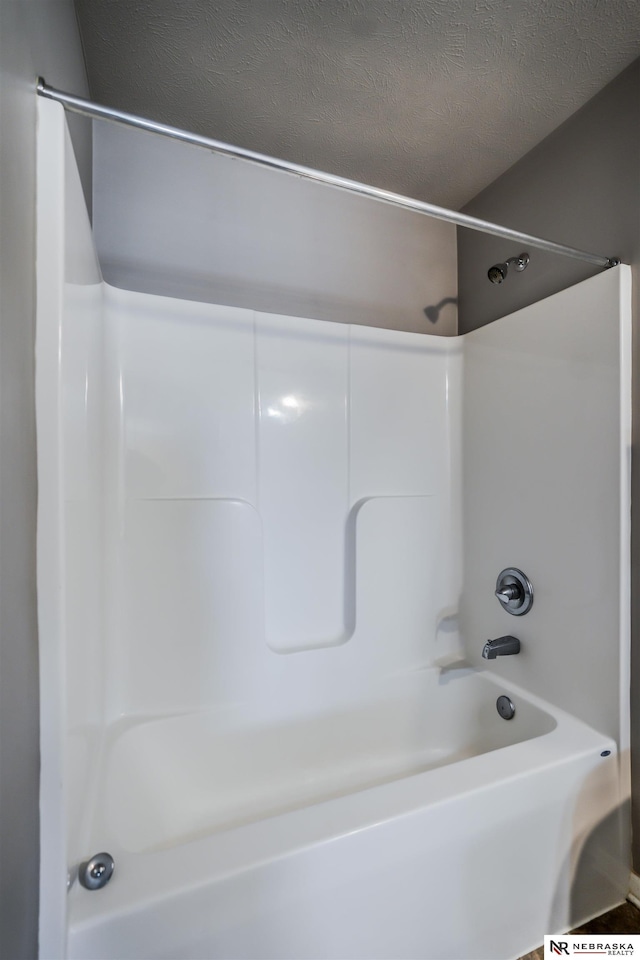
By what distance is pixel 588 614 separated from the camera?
1.32 m

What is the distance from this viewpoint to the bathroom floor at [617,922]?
1171 millimetres

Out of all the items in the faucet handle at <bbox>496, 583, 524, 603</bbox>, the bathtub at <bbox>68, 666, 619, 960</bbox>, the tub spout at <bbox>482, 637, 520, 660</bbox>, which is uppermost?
the faucet handle at <bbox>496, 583, 524, 603</bbox>

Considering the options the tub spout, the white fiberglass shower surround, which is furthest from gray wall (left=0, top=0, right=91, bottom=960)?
the tub spout

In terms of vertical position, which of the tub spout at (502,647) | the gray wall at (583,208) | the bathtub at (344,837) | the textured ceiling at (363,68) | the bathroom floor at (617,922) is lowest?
the bathroom floor at (617,922)

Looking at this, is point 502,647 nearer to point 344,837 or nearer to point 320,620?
point 320,620

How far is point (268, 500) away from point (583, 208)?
4.71 feet

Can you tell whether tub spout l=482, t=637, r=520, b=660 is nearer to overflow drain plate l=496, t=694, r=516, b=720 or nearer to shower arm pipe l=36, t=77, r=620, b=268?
overflow drain plate l=496, t=694, r=516, b=720

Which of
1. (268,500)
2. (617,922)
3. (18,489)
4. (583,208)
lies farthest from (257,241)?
(617,922)

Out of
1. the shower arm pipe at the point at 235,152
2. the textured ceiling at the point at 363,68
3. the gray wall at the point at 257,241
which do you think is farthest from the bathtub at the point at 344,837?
Result: the textured ceiling at the point at 363,68

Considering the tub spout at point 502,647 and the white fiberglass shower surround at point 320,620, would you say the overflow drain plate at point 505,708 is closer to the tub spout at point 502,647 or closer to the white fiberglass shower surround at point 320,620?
the white fiberglass shower surround at point 320,620

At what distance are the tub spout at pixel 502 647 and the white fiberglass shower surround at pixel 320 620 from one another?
1.9 inches

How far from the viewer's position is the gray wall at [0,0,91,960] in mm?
585

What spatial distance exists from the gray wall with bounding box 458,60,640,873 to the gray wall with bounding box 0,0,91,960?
147cm

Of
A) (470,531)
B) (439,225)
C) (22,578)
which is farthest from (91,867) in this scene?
(439,225)
